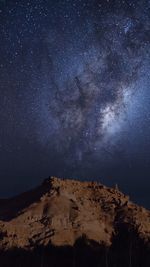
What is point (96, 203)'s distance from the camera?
101m

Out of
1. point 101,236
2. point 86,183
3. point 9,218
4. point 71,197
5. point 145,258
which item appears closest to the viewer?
point 145,258

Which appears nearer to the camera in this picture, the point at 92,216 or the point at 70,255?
the point at 70,255

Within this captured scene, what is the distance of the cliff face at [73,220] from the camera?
79.5 metres

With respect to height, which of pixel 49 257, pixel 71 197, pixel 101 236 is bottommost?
pixel 49 257

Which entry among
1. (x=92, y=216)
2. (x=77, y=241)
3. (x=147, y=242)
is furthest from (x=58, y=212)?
(x=147, y=242)

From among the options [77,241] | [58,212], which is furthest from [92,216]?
[77,241]

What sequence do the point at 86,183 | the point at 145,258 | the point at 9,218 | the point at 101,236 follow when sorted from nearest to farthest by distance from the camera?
1. the point at 145,258
2. the point at 101,236
3. the point at 9,218
4. the point at 86,183

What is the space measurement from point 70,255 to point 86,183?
32479 millimetres

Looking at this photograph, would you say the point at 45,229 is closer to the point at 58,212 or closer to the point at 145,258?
the point at 58,212

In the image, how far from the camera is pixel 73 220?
89125 mm

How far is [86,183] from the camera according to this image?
4328 inches

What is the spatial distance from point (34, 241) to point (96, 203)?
78.7ft

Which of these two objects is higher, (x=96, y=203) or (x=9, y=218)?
(x=96, y=203)

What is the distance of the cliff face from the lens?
261ft
